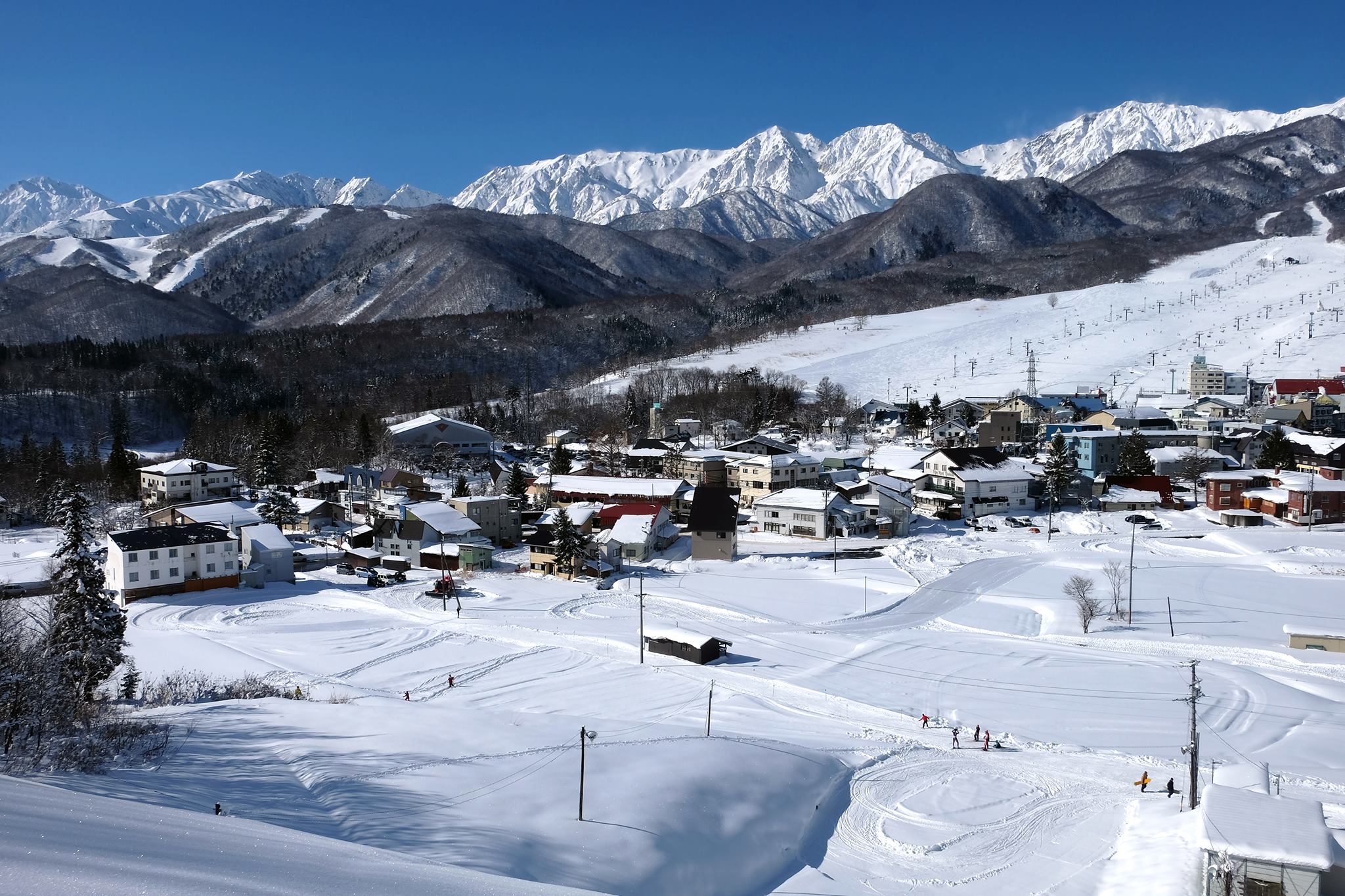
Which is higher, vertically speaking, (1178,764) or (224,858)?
(224,858)

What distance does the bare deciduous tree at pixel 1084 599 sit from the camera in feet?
76.5

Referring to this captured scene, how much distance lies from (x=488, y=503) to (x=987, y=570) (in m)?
20.9

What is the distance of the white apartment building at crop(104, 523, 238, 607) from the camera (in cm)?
2781

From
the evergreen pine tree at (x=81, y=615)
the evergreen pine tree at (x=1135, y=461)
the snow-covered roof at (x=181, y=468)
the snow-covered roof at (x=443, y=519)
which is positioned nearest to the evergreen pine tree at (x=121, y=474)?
the snow-covered roof at (x=181, y=468)

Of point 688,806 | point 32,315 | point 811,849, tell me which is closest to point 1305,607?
point 811,849

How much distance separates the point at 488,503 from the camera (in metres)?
37.3

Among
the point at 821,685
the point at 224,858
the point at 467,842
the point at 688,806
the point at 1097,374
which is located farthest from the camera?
the point at 1097,374

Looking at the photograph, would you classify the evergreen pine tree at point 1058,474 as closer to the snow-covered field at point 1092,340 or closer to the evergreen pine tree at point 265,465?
the snow-covered field at point 1092,340

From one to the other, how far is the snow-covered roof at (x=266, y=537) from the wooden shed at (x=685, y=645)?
16.8 metres

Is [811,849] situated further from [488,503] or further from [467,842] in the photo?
[488,503]

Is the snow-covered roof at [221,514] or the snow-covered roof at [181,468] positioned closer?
the snow-covered roof at [221,514]

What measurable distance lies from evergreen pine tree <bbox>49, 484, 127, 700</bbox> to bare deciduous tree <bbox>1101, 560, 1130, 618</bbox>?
83.1 feet

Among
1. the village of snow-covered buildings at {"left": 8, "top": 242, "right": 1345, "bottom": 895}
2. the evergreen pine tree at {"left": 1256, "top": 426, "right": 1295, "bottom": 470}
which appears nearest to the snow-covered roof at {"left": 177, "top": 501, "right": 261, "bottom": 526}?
the village of snow-covered buildings at {"left": 8, "top": 242, "right": 1345, "bottom": 895}

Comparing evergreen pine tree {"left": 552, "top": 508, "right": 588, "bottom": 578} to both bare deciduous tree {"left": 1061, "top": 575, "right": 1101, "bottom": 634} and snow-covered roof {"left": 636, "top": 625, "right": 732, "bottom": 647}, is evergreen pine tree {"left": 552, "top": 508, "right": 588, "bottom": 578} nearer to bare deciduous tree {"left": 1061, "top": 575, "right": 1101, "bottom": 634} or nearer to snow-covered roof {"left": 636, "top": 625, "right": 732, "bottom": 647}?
snow-covered roof {"left": 636, "top": 625, "right": 732, "bottom": 647}
